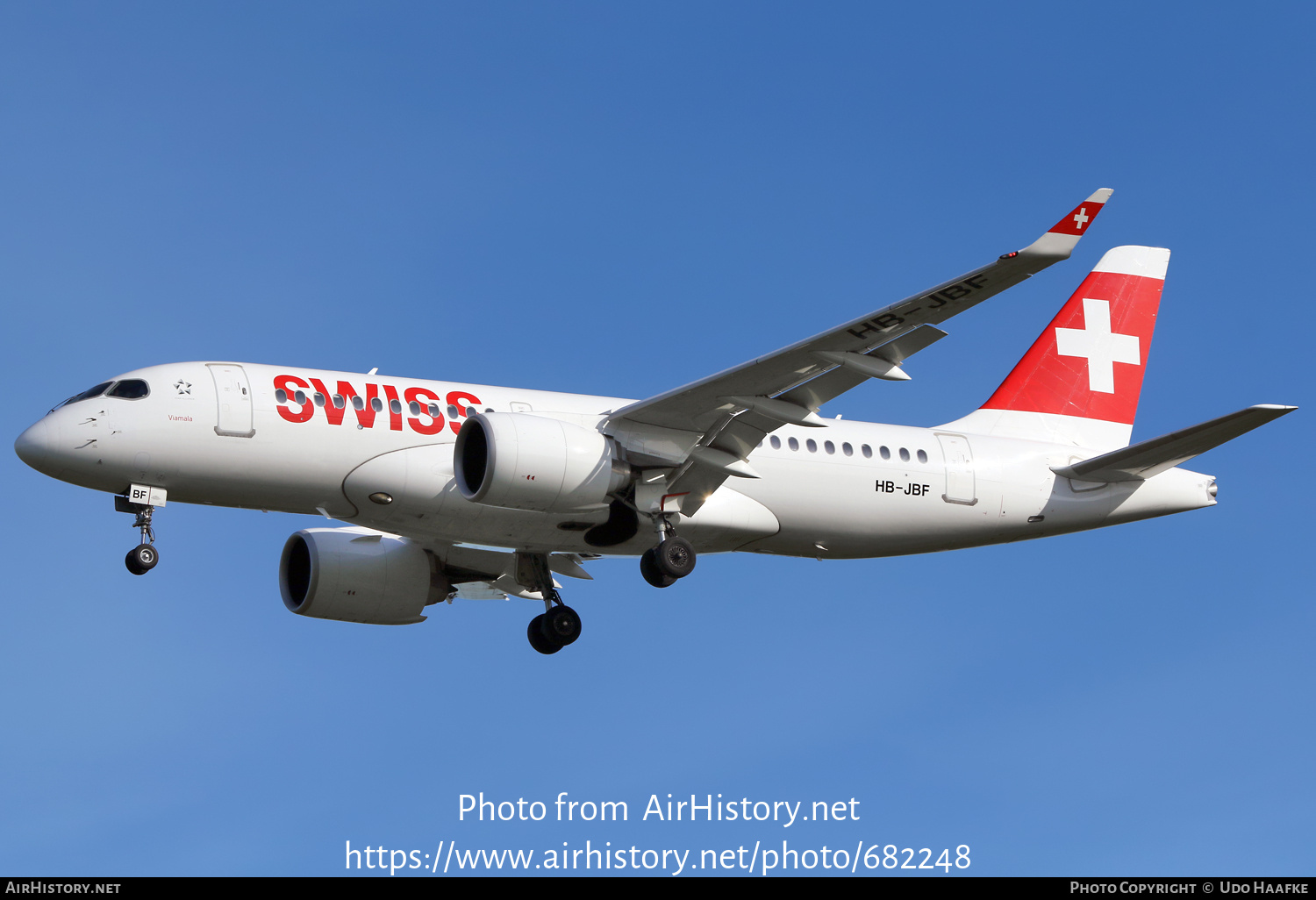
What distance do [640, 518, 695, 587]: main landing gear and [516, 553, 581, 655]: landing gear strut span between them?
3412 millimetres

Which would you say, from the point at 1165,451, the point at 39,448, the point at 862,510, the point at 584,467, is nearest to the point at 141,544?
the point at 39,448

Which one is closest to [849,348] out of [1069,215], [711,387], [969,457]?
[711,387]

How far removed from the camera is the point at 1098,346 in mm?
33750

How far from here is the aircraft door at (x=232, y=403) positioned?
25062 mm

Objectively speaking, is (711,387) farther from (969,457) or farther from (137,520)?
(137,520)

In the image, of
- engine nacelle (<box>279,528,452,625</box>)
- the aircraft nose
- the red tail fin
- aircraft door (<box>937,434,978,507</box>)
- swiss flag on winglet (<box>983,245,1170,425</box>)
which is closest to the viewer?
the aircraft nose

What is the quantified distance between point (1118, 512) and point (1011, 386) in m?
3.66

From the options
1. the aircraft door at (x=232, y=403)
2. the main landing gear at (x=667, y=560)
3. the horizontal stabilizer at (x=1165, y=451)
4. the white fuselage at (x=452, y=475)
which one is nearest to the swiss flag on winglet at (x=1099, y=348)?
the white fuselage at (x=452, y=475)

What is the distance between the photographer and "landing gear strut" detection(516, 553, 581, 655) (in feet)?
97.5

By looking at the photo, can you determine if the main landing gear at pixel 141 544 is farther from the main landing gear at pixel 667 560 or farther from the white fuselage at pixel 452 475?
the main landing gear at pixel 667 560

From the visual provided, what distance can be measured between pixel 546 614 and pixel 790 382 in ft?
24.6

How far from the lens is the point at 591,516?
26.8 metres

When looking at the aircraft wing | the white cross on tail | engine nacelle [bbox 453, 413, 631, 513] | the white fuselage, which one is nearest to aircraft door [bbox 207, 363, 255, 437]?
the white fuselage

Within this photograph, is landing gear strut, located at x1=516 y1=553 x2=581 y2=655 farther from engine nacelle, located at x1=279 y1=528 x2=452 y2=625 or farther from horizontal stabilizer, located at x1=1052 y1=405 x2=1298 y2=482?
horizontal stabilizer, located at x1=1052 y1=405 x2=1298 y2=482
